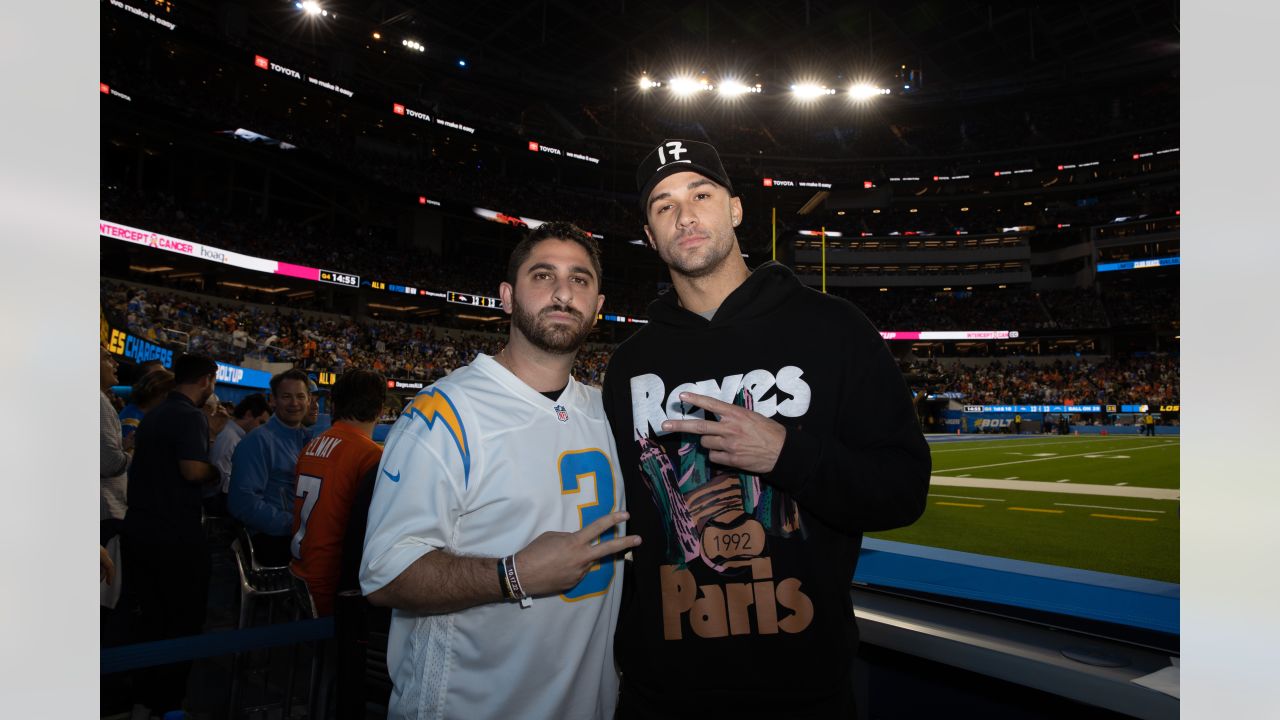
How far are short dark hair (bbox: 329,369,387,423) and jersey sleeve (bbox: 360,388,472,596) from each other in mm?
2518

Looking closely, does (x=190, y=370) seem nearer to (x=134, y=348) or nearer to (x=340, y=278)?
(x=134, y=348)

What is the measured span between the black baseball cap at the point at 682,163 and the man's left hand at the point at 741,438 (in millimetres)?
859

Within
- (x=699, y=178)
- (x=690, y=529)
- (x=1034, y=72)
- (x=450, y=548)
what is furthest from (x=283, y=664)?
(x=1034, y=72)

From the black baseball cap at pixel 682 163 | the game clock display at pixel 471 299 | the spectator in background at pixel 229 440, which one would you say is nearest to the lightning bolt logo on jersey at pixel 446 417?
the black baseball cap at pixel 682 163

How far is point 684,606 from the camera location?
73.9 inches

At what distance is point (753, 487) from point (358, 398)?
3.15 metres

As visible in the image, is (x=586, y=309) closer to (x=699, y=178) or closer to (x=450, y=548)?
(x=699, y=178)

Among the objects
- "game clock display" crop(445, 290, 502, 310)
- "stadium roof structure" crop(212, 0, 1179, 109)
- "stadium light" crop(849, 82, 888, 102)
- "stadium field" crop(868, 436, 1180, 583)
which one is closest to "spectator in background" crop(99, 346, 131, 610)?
"stadium field" crop(868, 436, 1180, 583)

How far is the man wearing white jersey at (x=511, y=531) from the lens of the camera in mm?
1723

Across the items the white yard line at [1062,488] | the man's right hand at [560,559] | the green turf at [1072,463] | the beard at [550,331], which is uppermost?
the beard at [550,331]

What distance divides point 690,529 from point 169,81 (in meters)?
37.8

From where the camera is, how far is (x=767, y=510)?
74.9 inches

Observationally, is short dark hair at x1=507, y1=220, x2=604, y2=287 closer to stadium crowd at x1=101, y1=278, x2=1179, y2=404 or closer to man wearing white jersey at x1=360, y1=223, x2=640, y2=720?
man wearing white jersey at x1=360, y1=223, x2=640, y2=720

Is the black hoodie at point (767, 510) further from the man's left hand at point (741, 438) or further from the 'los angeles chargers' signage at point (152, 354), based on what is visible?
the 'los angeles chargers' signage at point (152, 354)
